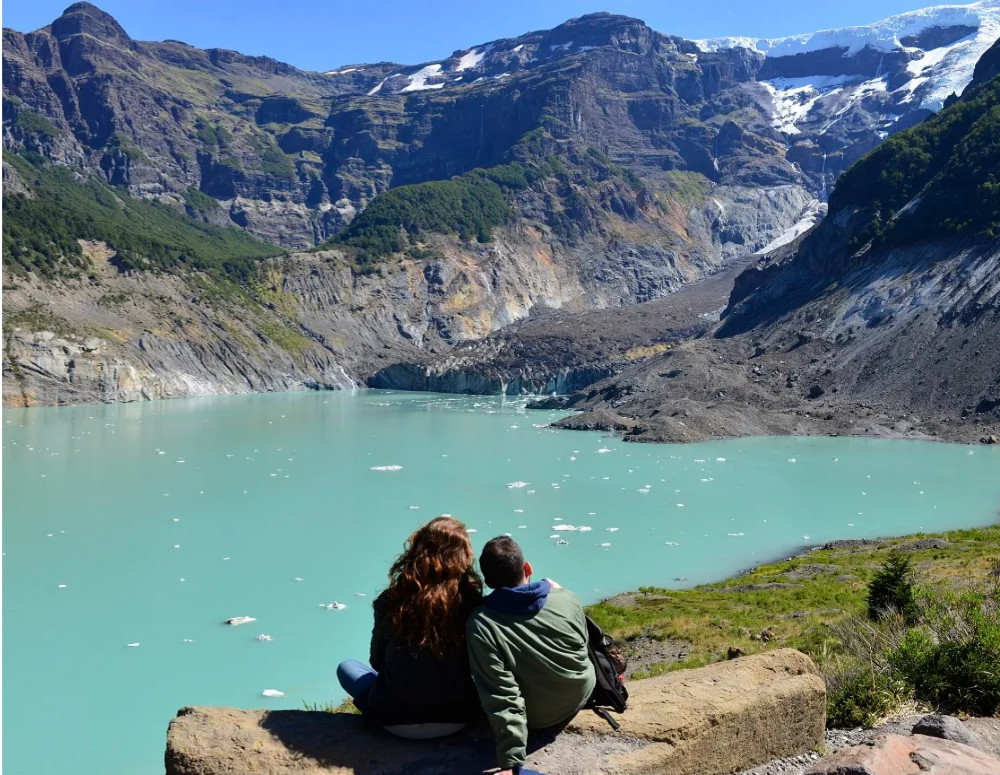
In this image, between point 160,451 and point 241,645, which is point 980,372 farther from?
point 241,645

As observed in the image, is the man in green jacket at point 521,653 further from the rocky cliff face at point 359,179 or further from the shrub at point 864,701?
the rocky cliff face at point 359,179

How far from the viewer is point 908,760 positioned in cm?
489

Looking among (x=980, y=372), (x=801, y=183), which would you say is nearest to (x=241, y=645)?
(x=980, y=372)

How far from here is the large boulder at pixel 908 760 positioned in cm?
477

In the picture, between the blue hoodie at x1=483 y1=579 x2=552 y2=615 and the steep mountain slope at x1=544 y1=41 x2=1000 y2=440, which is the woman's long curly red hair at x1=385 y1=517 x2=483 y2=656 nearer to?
the blue hoodie at x1=483 y1=579 x2=552 y2=615

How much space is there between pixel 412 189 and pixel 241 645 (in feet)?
415

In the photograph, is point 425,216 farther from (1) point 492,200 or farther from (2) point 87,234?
(2) point 87,234

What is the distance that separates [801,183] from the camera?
17725cm

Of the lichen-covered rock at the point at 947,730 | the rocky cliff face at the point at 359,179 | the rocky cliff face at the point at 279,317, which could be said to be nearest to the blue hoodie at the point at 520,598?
the lichen-covered rock at the point at 947,730

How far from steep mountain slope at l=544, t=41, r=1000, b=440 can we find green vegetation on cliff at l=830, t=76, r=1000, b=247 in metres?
0.12

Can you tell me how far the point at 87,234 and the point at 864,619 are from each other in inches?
3703

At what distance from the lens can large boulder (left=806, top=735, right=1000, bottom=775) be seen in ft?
15.6

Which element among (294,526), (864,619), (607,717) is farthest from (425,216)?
(607,717)

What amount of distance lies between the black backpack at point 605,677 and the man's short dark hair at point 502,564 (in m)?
0.71
